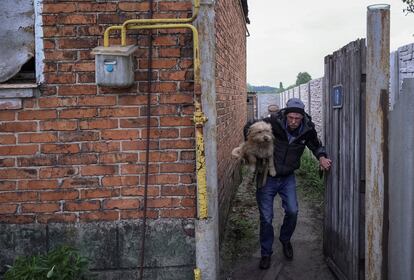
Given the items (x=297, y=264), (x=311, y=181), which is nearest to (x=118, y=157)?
(x=297, y=264)

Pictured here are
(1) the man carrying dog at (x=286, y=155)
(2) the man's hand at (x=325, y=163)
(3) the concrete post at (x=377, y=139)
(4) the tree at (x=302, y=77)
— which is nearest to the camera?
(3) the concrete post at (x=377, y=139)

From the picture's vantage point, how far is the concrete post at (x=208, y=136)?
3695 mm

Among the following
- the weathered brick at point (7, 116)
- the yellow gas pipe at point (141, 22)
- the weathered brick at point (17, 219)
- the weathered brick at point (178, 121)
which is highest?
the yellow gas pipe at point (141, 22)

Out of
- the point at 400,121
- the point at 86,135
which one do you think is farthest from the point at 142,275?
the point at 400,121

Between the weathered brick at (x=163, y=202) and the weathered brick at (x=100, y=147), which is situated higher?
the weathered brick at (x=100, y=147)

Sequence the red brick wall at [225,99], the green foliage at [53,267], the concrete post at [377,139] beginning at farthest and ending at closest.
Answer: the red brick wall at [225,99] < the concrete post at [377,139] < the green foliage at [53,267]

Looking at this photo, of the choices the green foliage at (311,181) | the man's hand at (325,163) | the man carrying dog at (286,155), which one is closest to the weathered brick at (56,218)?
the man carrying dog at (286,155)

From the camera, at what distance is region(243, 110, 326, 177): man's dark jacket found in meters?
4.95

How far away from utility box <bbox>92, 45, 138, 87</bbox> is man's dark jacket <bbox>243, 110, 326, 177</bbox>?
6.29 ft

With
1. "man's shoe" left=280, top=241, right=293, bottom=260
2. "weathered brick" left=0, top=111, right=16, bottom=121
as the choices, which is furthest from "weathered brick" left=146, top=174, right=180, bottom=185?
"man's shoe" left=280, top=241, right=293, bottom=260

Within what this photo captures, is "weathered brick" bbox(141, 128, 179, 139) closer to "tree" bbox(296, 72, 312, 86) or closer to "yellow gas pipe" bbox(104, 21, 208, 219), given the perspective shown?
"yellow gas pipe" bbox(104, 21, 208, 219)

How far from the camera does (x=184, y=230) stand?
379 cm

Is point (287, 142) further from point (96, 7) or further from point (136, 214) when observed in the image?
point (96, 7)

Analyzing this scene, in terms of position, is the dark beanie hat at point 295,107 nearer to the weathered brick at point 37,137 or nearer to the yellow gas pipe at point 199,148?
the yellow gas pipe at point 199,148
